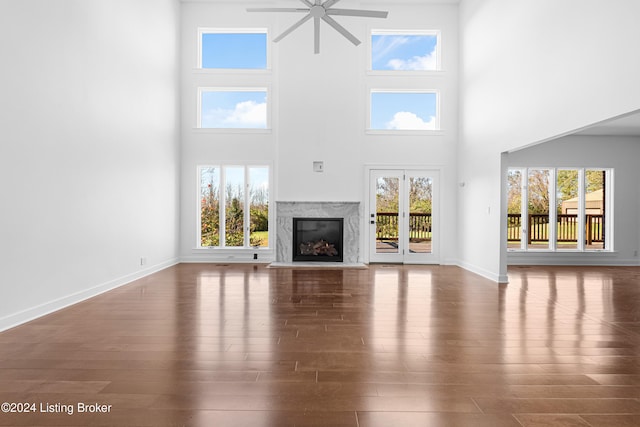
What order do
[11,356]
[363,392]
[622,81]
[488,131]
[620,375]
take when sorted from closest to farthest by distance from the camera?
1. [363,392]
2. [620,375]
3. [11,356]
4. [622,81]
5. [488,131]

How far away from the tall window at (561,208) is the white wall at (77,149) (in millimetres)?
7388

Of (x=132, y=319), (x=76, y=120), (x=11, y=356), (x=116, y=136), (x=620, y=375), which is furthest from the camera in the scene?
(x=116, y=136)

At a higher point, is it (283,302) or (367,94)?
(367,94)

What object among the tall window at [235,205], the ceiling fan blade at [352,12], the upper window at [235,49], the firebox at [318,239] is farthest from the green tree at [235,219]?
the ceiling fan blade at [352,12]

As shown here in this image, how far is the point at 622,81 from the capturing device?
3.49 metres

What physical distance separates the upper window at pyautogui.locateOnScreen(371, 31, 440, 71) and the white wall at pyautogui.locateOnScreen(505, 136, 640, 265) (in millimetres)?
2775

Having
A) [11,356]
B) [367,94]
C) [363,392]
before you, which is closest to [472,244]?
[367,94]

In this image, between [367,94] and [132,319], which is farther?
[367,94]

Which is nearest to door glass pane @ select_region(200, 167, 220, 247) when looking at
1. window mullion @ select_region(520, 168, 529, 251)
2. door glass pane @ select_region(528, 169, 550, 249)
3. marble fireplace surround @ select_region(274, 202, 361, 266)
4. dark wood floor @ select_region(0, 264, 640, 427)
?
marble fireplace surround @ select_region(274, 202, 361, 266)

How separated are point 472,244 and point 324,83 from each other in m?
4.40

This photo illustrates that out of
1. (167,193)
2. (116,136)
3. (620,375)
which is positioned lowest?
(620,375)

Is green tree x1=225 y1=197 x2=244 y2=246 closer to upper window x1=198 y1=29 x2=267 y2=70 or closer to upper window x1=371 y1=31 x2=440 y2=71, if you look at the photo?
upper window x1=198 y1=29 x2=267 y2=70

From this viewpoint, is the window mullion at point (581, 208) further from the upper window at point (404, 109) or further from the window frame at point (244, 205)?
the window frame at point (244, 205)

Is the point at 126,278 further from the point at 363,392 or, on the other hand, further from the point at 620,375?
the point at 620,375
